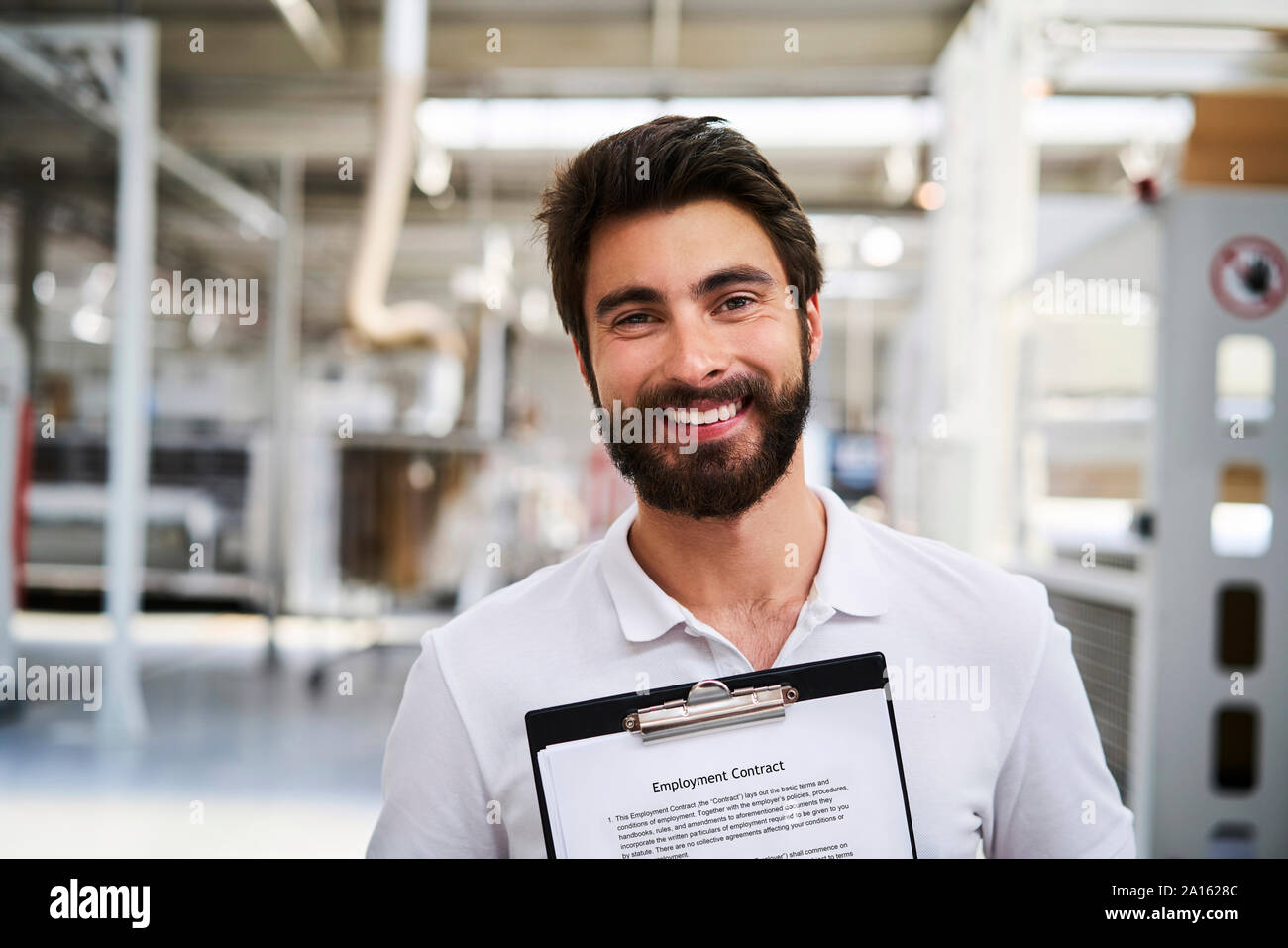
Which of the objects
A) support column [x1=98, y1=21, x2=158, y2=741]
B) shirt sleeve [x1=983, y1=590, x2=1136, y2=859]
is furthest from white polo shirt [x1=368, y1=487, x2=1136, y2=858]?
support column [x1=98, y1=21, x2=158, y2=741]

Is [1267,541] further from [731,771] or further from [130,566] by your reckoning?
[130,566]

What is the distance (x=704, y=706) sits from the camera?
0.72 m

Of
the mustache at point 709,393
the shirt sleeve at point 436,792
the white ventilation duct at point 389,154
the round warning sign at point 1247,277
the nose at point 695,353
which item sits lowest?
the shirt sleeve at point 436,792

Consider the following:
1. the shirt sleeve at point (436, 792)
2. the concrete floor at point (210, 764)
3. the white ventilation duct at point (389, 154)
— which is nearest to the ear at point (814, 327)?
the shirt sleeve at point (436, 792)

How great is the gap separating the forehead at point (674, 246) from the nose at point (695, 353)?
38 millimetres

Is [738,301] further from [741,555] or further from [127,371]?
[127,371]

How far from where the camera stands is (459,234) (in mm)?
10305

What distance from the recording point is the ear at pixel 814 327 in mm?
1003

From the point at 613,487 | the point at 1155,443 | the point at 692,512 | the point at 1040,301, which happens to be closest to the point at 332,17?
the point at 613,487

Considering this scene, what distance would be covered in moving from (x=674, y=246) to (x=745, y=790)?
0.48 meters

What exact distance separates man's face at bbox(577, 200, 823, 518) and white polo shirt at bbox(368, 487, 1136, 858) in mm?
117

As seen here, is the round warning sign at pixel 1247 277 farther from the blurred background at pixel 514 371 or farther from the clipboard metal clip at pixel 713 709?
the clipboard metal clip at pixel 713 709

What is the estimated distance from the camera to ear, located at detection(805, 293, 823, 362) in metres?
1.00
